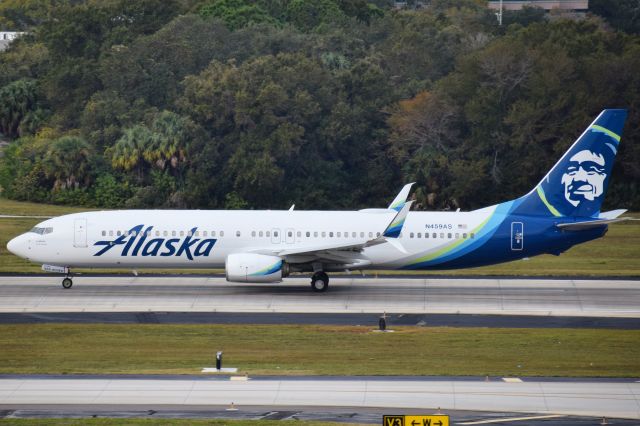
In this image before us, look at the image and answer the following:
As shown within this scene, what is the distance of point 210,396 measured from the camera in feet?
97.7

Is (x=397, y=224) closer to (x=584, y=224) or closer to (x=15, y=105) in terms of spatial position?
(x=584, y=224)

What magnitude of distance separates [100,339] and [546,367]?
48.4ft

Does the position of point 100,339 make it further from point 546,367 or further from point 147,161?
point 147,161

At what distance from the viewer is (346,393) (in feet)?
99.4

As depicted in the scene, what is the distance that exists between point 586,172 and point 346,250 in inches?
422

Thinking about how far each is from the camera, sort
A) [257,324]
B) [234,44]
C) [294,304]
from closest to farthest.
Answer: [257,324] → [294,304] → [234,44]

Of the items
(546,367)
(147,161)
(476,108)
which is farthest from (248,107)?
(546,367)

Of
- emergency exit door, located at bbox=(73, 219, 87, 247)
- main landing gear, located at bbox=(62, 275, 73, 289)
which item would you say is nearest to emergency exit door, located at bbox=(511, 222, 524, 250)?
emergency exit door, located at bbox=(73, 219, 87, 247)

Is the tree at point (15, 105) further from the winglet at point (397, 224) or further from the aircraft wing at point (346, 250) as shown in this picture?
the winglet at point (397, 224)

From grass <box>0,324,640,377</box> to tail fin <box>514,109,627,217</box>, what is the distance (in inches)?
355

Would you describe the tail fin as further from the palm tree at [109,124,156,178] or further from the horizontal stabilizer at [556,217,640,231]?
the palm tree at [109,124,156,178]

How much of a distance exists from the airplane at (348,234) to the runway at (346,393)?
1556 cm

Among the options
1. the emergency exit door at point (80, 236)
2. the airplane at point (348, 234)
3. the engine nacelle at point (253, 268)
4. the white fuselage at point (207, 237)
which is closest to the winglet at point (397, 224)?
the airplane at point (348, 234)

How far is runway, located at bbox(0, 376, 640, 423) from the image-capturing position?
94.7 feet
